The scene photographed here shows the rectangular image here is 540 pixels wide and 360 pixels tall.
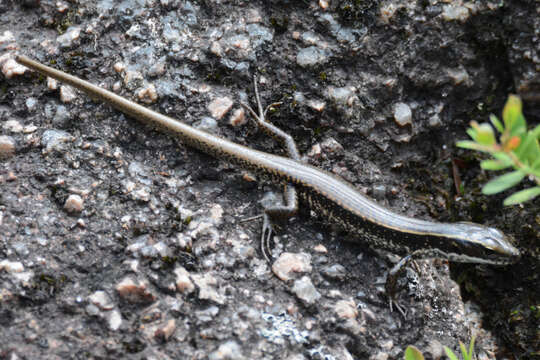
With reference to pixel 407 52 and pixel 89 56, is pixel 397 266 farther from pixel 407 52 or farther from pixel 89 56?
pixel 89 56

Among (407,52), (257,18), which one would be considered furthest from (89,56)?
(407,52)

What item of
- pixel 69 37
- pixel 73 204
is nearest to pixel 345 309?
pixel 73 204

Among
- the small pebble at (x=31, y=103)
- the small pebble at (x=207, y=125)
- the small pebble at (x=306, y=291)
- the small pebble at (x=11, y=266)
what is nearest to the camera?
the small pebble at (x=11, y=266)

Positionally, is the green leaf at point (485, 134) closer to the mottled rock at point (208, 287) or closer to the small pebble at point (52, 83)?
the mottled rock at point (208, 287)

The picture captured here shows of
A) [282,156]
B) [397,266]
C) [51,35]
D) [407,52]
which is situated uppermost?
[407,52]

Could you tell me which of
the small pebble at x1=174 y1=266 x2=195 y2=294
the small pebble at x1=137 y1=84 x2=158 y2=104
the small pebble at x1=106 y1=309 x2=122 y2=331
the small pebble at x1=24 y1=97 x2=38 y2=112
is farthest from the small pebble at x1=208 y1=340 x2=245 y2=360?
the small pebble at x1=24 y1=97 x2=38 y2=112

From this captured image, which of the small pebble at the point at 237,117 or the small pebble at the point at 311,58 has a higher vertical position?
the small pebble at the point at 311,58

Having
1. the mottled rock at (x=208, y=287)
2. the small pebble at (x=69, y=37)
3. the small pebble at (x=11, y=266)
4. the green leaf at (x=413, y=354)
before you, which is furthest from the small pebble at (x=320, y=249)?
the small pebble at (x=69, y=37)

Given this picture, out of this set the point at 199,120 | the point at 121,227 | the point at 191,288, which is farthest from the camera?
the point at 199,120
